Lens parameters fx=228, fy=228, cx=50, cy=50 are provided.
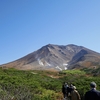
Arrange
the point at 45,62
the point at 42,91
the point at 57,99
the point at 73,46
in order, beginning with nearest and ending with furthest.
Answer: the point at 57,99 → the point at 42,91 → the point at 45,62 → the point at 73,46

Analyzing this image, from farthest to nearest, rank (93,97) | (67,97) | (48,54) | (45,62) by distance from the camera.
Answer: (48,54), (45,62), (67,97), (93,97)

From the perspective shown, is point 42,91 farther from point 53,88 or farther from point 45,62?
point 45,62

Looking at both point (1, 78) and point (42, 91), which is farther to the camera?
point (1, 78)

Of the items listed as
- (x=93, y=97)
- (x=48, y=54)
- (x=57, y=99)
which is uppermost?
(x=48, y=54)

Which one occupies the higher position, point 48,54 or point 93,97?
point 48,54

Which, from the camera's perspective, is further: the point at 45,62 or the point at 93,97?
the point at 45,62

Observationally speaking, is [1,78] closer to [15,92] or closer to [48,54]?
[15,92]

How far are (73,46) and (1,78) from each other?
16565 cm

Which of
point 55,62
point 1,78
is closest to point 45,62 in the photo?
point 55,62

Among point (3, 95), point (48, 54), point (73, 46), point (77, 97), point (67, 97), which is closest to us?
point (77, 97)

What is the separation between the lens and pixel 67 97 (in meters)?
14.4

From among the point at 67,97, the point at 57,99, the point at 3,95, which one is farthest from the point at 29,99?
the point at 57,99

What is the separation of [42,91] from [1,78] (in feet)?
17.6

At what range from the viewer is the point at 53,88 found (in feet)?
68.8
